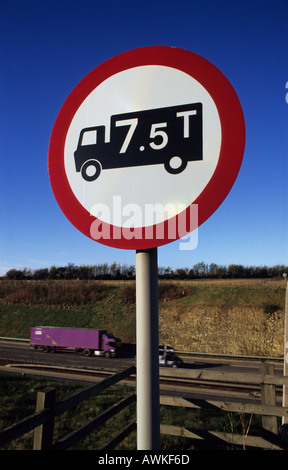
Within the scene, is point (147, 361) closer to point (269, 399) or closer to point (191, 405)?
point (191, 405)

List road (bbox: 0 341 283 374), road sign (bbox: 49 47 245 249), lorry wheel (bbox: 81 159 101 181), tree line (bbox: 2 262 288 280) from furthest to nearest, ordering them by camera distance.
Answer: tree line (bbox: 2 262 288 280)
road (bbox: 0 341 283 374)
lorry wheel (bbox: 81 159 101 181)
road sign (bbox: 49 47 245 249)

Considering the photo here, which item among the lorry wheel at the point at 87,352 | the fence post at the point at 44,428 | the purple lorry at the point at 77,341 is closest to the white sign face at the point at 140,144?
the fence post at the point at 44,428

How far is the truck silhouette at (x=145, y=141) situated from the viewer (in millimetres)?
1354

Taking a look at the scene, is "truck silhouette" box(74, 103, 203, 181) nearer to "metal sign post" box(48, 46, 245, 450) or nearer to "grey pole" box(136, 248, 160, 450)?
"metal sign post" box(48, 46, 245, 450)

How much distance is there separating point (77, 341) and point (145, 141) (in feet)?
91.1

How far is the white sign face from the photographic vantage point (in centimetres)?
133

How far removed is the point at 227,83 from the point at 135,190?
2.32 feet

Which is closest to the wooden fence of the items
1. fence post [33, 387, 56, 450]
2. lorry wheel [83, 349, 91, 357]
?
fence post [33, 387, 56, 450]

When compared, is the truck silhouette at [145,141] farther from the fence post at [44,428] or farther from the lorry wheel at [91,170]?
the fence post at [44,428]

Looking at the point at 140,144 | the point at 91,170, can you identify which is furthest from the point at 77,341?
the point at 140,144

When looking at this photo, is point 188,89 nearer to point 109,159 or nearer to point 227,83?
point 227,83

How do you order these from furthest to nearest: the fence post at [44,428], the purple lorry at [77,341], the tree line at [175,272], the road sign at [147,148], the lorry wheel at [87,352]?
the tree line at [175,272]
the lorry wheel at [87,352]
the purple lorry at [77,341]
the fence post at [44,428]
the road sign at [147,148]

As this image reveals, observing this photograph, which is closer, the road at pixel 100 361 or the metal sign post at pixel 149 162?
the metal sign post at pixel 149 162

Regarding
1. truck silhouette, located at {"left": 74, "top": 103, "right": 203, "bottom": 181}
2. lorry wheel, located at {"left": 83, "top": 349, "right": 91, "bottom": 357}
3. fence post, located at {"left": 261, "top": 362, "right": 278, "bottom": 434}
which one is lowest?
lorry wheel, located at {"left": 83, "top": 349, "right": 91, "bottom": 357}
